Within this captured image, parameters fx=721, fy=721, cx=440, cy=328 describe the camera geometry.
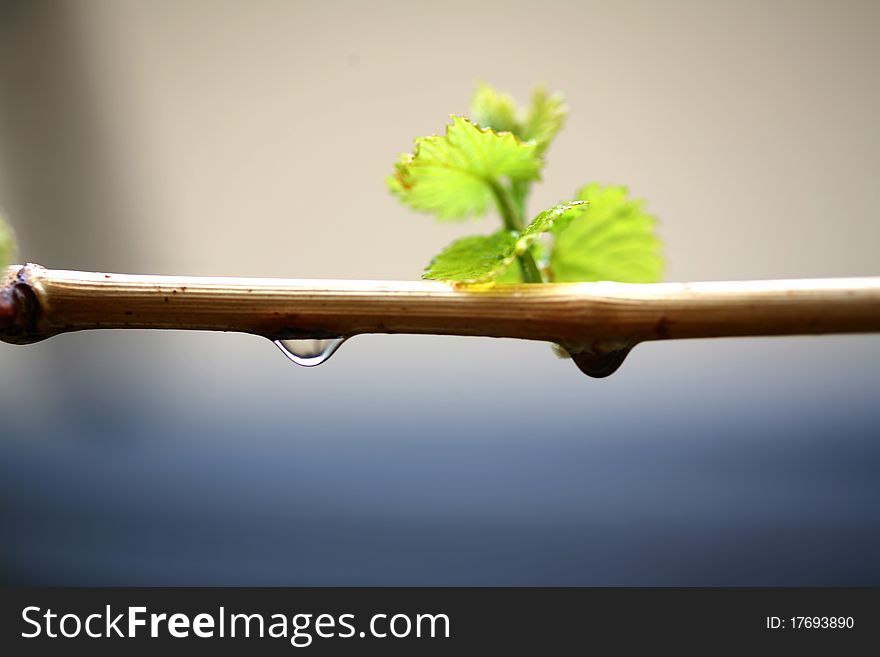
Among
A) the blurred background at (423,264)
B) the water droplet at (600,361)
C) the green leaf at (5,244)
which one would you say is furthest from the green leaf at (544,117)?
the blurred background at (423,264)

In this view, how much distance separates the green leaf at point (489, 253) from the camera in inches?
10.6

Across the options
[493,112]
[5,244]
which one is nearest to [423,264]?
[493,112]

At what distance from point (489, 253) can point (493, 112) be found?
0.08 m

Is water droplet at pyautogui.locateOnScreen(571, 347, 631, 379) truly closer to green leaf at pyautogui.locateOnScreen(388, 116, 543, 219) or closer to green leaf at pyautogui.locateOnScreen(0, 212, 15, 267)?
green leaf at pyautogui.locateOnScreen(388, 116, 543, 219)

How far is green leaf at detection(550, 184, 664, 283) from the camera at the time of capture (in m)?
0.33

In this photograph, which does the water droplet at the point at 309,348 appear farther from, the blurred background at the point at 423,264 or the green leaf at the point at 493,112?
the blurred background at the point at 423,264

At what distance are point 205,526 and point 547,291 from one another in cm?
59

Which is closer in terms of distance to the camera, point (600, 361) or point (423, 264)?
point (600, 361)

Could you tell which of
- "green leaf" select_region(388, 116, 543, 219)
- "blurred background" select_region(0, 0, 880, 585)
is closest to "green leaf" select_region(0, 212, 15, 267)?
"green leaf" select_region(388, 116, 543, 219)

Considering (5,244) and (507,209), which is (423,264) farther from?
(5,244)

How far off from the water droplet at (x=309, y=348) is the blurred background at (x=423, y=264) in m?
0.44

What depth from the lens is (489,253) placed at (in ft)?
0.98

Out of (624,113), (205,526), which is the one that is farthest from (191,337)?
(624,113)

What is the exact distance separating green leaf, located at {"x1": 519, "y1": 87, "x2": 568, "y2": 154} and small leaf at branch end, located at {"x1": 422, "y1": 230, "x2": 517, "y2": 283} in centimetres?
5
